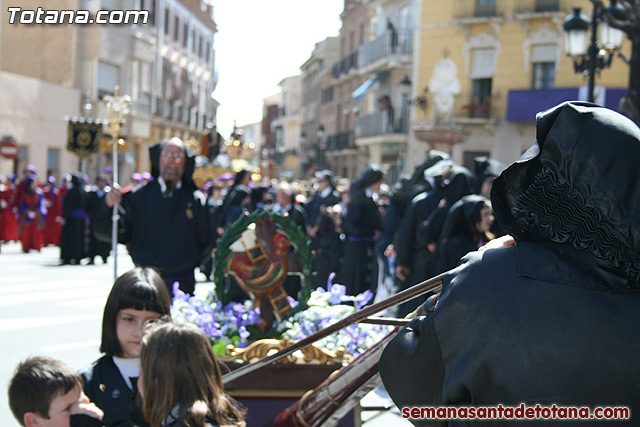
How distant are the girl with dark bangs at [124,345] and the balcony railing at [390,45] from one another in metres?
35.7

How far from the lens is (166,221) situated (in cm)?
680

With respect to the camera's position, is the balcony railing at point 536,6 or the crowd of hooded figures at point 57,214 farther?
the balcony railing at point 536,6

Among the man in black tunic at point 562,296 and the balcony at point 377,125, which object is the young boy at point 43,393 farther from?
the balcony at point 377,125

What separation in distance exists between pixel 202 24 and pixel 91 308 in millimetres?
46084

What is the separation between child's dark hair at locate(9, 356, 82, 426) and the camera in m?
3.06

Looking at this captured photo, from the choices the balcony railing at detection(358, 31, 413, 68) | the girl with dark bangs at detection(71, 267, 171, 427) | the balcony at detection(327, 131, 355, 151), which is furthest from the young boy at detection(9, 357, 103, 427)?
the balcony at detection(327, 131, 355, 151)

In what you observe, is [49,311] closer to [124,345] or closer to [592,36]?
[124,345]

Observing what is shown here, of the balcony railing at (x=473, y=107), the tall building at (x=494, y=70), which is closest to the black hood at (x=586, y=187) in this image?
the tall building at (x=494, y=70)

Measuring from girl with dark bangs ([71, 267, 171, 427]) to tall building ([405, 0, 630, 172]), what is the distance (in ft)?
94.9

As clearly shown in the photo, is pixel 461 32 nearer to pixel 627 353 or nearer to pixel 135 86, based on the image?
pixel 135 86

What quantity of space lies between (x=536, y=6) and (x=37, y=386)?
33237 mm

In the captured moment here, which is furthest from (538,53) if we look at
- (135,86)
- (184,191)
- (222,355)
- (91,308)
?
(222,355)

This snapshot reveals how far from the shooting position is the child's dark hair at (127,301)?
12.2 ft

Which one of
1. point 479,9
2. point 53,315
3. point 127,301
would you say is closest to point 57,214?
point 53,315
